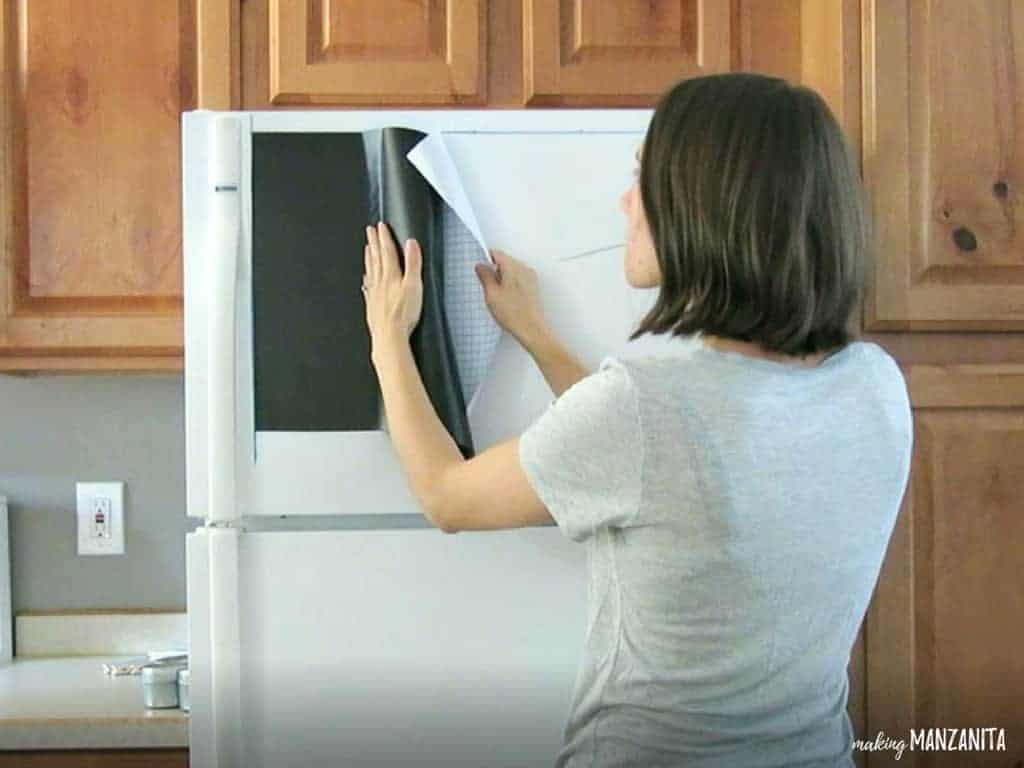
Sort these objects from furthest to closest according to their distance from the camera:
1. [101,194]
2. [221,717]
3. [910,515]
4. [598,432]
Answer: [101,194], [910,515], [221,717], [598,432]

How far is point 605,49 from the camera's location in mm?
1674

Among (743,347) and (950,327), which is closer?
(743,347)

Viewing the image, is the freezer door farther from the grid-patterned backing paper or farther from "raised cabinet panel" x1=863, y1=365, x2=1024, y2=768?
"raised cabinet panel" x1=863, y1=365, x2=1024, y2=768

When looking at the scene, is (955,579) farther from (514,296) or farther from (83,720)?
(83,720)

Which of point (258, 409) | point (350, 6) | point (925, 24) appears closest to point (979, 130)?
point (925, 24)

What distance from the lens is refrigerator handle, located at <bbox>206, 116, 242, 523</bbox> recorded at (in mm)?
1364

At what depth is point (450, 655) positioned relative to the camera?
1373 mm

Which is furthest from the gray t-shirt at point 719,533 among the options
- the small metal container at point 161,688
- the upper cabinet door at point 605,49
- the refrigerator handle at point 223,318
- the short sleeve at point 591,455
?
the small metal container at point 161,688

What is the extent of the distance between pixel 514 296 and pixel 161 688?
0.72 metres

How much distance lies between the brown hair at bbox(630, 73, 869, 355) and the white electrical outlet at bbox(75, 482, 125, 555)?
1.34m

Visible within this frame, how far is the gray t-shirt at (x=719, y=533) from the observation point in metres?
1.06

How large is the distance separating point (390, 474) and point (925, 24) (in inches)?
30.6

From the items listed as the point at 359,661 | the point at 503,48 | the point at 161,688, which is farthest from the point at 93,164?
the point at 359,661

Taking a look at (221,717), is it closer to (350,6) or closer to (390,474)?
(390,474)
